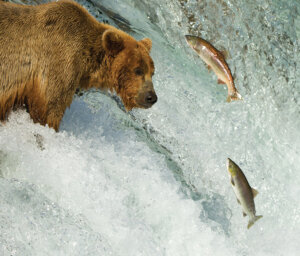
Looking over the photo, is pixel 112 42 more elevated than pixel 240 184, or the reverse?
pixel 112 42

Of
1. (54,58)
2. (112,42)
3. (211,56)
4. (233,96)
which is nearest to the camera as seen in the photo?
(54,58)

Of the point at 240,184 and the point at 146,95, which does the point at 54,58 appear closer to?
the point at 146,95

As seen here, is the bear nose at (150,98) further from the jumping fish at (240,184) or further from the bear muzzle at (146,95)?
the jumping fish at (240,184)

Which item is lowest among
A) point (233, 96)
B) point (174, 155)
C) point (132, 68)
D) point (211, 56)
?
point (174, 155)

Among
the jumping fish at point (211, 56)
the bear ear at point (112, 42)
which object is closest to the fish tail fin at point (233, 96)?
the jumping fish at point (211, 56)

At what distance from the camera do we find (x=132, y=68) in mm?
3783

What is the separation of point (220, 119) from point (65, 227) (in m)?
2.06

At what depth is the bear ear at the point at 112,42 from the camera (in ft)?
12.0

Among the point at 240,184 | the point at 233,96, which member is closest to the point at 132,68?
the point at 240,184

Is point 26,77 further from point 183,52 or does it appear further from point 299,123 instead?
point 299,123

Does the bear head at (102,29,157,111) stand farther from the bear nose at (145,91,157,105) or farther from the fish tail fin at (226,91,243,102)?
the fish tail fin at (226,91,243,102)

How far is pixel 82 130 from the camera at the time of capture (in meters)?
4.22

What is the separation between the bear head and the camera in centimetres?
376

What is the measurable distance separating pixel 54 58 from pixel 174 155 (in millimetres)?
1564
